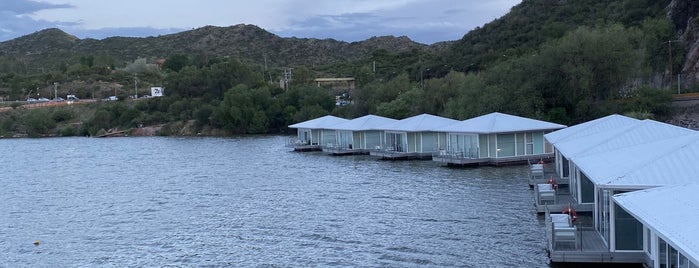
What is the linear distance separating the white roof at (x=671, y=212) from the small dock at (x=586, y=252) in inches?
67.9

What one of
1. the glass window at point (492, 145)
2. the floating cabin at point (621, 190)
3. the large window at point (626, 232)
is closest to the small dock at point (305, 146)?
the glass window at point (492, 145)

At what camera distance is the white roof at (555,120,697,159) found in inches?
852

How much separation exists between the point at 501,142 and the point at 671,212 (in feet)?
92.5

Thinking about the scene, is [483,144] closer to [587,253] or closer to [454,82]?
[587,253]

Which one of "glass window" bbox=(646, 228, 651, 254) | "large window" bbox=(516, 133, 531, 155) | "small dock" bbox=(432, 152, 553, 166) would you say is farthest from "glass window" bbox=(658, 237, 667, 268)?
"large window" bbox=(516, 133, 531, 155)

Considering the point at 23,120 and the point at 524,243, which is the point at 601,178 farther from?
the point at 23,120

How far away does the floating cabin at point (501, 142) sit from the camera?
4006cm

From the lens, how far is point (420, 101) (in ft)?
216

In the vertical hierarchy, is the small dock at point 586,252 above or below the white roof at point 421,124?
below

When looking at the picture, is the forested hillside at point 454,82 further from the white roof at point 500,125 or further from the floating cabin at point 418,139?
the white roof at point 500,125

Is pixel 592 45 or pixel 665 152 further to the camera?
pixel 592 45

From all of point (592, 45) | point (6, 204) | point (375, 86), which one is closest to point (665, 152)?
point (6, 204)

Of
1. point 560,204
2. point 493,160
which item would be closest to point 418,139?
point 493,160

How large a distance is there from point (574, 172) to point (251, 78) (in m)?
86.5
